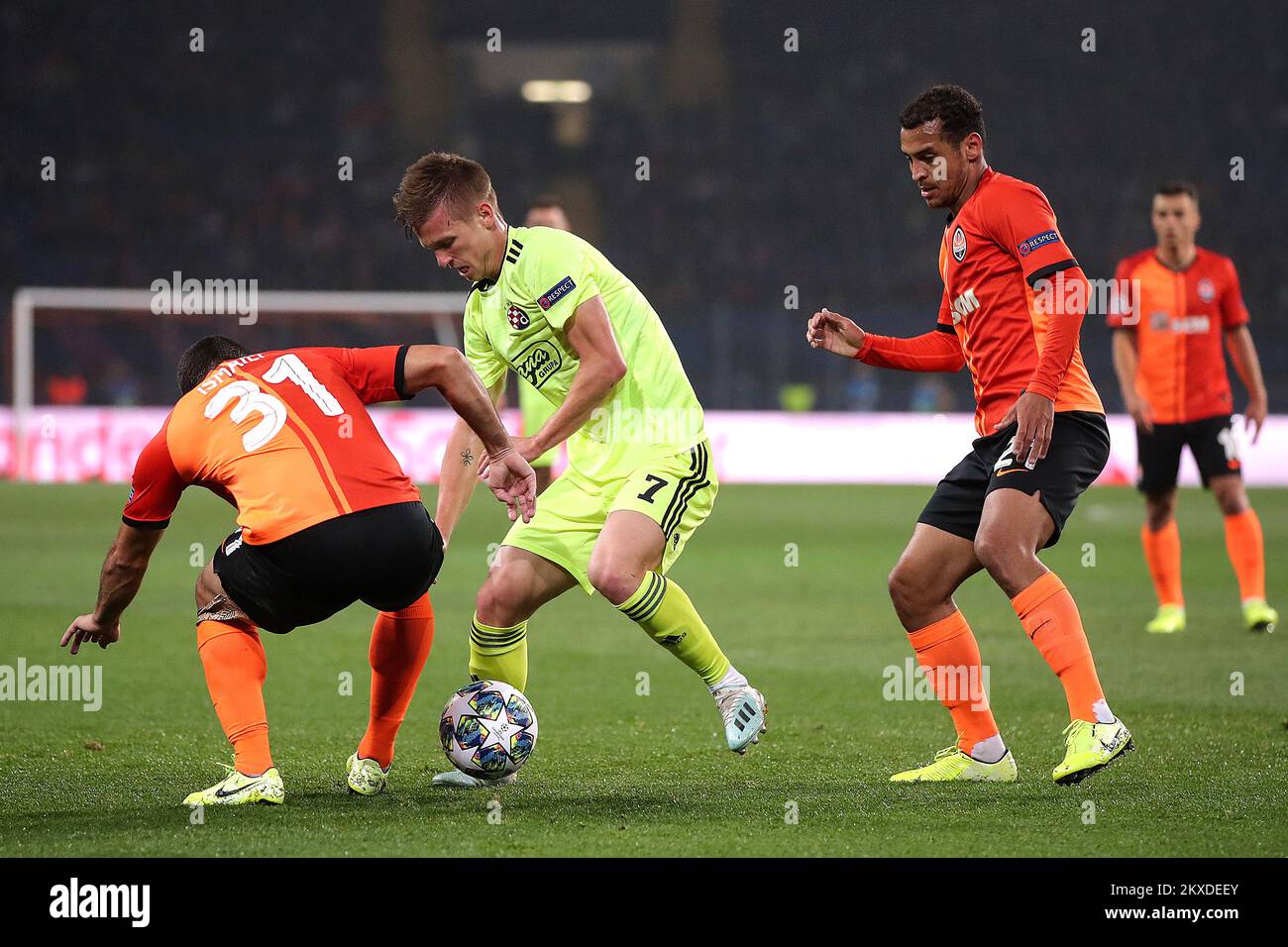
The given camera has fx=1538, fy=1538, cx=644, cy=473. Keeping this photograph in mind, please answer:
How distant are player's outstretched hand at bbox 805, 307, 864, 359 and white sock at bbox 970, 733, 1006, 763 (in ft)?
4.18

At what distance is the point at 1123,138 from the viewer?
28.2m

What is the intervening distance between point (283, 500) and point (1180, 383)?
605 cm

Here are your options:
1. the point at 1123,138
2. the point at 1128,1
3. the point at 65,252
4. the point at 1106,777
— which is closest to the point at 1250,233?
the point at 1123,138

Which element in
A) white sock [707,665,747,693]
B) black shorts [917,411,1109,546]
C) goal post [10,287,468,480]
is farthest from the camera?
goal post [10,287,468,480]

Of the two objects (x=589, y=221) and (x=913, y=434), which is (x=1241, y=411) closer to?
(x=913, y=434)

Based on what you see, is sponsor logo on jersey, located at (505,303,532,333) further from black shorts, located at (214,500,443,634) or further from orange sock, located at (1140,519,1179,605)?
orange sock, located at (1140,519,1179,605)

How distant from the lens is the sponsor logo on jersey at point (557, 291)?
4.64m

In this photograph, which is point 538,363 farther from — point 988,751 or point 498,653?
point 988,751

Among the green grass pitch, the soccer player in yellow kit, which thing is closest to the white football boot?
the soccer player in yellow kit

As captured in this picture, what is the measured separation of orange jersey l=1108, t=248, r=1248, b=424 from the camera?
28.1ft

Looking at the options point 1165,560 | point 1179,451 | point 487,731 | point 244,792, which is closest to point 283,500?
point 244,792

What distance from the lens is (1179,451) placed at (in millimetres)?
8594

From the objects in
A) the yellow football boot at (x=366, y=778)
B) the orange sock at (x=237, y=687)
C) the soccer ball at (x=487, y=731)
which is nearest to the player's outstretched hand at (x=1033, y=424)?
the soccer ball at (x=487, y=731)
